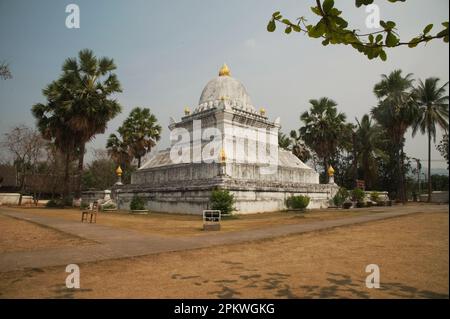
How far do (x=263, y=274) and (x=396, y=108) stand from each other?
1379 inches

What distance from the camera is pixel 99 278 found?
5.67 metres

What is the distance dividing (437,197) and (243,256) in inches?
1349

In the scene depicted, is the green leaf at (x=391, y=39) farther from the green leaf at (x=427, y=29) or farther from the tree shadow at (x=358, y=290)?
the tree shadow at (x=358, y=290)

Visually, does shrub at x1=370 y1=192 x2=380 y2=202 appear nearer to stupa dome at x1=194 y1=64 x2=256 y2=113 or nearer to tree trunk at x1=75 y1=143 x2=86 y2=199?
stupa dome at x1=194 y1=64 x2=256 y2=113

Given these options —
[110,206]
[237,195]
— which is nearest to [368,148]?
[237,195]

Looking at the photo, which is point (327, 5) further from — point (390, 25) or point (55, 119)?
point (55, 119)

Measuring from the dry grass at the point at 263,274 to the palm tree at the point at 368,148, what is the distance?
3465 centimetres

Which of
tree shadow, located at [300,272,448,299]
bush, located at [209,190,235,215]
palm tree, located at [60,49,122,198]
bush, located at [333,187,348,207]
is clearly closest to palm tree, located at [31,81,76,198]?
palm tree, located at [60,49,122,198]

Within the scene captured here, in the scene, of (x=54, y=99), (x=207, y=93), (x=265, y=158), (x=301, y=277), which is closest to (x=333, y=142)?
(x=265, y=158)

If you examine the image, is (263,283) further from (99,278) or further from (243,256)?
(99,278)

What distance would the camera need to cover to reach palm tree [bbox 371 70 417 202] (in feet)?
115

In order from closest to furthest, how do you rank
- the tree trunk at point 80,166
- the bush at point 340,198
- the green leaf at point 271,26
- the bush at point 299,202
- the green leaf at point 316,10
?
the green leaf at point 316,10 → the green leaf at point 271,26 → the bush at point 299,202 → the bush at point 340,198 → the tree trunk at point 80,166

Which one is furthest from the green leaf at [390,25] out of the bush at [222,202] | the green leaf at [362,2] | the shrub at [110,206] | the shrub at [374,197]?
the shrub at [374,197]

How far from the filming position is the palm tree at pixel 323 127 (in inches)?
1548
